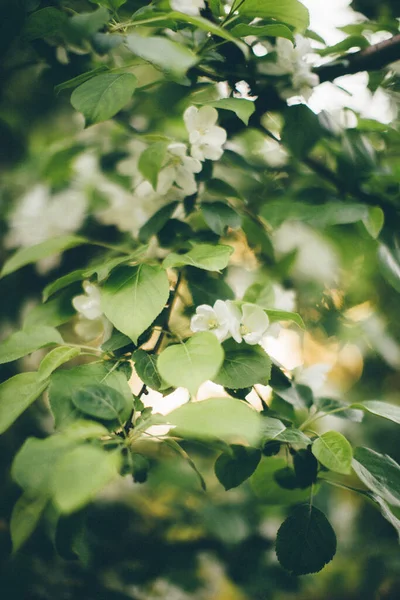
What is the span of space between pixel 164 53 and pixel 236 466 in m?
0.51

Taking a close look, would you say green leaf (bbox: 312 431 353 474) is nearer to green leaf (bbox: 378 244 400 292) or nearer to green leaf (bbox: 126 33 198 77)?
green leaf (bbox: 378 244 400 292)

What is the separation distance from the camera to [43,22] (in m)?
0.66

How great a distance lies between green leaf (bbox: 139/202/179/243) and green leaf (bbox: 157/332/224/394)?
0.25m

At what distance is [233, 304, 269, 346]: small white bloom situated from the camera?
572mm

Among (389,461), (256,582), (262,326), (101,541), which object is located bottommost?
(256,582)

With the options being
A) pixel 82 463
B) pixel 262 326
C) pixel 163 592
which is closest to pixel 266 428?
pixel 262 326

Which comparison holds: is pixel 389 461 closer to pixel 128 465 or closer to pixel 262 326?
pixel 262 326

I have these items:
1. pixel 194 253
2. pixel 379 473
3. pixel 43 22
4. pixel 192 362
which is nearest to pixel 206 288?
pixel 194 253

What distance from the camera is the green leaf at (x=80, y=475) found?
35 cm

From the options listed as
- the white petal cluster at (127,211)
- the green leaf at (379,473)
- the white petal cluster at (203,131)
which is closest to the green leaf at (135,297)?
the white petal cluster at (203,131)

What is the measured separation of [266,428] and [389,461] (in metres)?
0.20

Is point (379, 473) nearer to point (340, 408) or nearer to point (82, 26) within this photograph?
point (340, 408)

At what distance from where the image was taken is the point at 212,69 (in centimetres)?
74

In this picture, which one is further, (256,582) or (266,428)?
(256,582)
